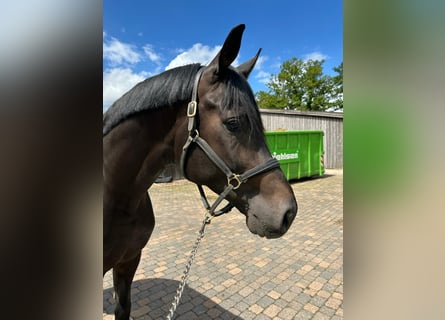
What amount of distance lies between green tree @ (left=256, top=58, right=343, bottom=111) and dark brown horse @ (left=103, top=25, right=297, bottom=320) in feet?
104

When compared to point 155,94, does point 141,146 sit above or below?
below

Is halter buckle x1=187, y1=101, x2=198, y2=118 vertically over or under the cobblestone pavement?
over

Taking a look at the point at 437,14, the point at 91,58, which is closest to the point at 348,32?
the point at 437,14

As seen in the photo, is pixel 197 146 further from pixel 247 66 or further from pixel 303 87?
pixel 303 87

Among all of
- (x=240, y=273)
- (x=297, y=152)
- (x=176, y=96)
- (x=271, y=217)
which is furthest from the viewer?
(x=297, y=152)

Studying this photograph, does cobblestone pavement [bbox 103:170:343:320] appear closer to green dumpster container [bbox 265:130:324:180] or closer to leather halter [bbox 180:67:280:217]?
leather halter [bbox 180:67:280:217]

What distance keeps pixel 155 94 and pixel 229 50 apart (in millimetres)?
505

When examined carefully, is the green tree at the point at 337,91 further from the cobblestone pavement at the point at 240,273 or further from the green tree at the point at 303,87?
the cobblestone pavement at the point at 240,273

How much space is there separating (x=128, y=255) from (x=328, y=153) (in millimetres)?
17236

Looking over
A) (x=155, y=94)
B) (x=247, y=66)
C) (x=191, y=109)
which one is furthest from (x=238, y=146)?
(x=247, y=66)

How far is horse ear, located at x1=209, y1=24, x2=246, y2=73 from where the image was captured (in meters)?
1.43

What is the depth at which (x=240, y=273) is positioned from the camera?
3799mm

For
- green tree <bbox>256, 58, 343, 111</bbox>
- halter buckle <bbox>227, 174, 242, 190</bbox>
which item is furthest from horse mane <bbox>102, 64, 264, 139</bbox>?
green tree <bbox>256, 58, 343, 111</bbox>

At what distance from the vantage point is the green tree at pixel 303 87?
31719 mm
